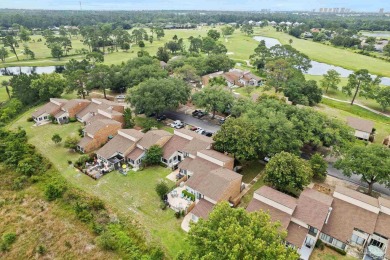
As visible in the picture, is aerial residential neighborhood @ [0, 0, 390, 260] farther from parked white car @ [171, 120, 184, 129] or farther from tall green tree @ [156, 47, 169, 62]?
tall green tree @ [156, 47, 169, 62]

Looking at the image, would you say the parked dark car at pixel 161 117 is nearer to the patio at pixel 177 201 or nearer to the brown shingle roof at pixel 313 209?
the patio at pixel 177 201

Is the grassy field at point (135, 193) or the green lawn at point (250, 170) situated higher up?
the green lawn at point (250, 170)

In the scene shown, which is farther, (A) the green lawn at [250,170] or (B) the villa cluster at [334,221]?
(A) the green lawn at [250,170]

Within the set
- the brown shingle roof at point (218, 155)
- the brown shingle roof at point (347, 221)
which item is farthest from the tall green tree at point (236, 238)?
the brown shingle roof at point (218, 155)

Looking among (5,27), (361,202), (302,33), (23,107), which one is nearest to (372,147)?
(361,202)

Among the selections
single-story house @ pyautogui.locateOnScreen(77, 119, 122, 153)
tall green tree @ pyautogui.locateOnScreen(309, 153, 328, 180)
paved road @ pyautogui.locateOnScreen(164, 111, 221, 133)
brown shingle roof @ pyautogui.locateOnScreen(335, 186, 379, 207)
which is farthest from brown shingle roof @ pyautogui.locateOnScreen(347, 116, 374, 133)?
single-story house @ pyautogui.locateOnScreen(77, 119, 122, 153)

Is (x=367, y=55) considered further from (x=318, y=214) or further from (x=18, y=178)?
(x=18, y=178)

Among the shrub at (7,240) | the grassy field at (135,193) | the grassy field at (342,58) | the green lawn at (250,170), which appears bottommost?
the shrub at (7,240)
